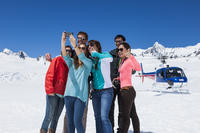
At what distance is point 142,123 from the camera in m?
5.37

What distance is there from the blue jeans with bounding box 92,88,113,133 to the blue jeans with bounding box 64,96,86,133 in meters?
0.45

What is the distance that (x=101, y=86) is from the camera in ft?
9.68

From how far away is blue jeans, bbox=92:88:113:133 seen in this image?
2867 millimetres

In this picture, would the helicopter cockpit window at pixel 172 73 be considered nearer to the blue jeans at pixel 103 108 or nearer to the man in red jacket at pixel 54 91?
the blue jeans at pixel 103 108

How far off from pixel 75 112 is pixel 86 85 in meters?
0.45

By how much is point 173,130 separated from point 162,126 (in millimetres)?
417

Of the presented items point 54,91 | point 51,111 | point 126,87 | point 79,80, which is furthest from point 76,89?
point 126,87

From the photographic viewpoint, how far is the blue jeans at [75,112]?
2.50 meters

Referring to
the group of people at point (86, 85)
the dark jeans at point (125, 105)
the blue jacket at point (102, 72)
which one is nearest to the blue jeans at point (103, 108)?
the group of people at point (86, 85)

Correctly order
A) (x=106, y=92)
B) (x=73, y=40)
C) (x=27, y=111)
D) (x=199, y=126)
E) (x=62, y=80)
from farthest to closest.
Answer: (x=27, y=111) → (x=199, y=126) → (x=62, y=80) → (x=106, y=92) → (x=73, y=40)

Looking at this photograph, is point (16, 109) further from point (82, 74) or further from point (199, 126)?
point (199, 126)

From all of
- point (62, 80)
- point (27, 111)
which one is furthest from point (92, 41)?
point (27, 111)

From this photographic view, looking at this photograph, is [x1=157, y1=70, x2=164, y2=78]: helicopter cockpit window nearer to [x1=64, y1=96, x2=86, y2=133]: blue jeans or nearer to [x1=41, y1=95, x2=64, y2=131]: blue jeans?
[x1=41, y1=95, x2=64, y2=131]: blue jeans

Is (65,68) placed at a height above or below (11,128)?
above
